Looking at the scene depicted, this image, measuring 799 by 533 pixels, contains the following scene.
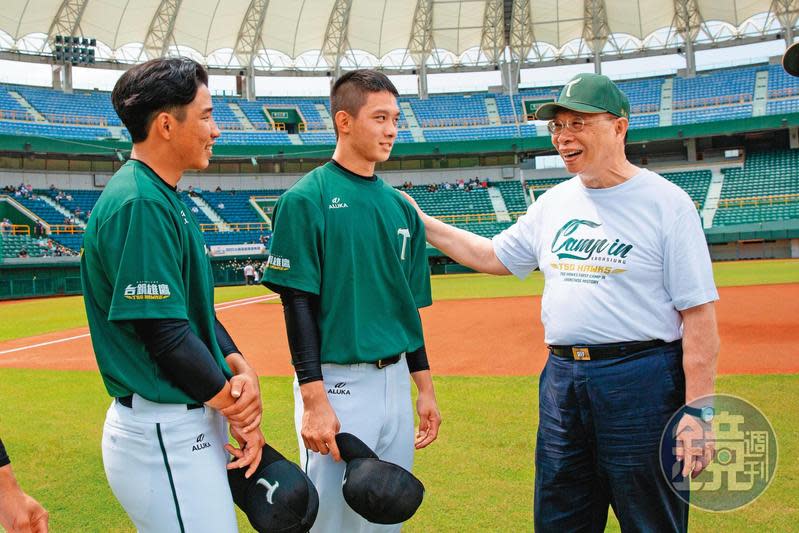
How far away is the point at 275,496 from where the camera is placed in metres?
2.38

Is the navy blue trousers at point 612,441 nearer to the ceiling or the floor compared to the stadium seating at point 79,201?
nearer to the floor

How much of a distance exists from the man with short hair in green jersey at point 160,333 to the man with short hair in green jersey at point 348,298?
0.52 m

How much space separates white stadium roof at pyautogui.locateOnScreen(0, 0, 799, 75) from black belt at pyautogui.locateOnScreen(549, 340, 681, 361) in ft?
149

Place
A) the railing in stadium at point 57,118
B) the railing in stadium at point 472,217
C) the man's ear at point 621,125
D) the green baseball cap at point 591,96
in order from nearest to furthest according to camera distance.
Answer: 1. the green baseball cap at point 591,96
2. the man's ear at point 621,125
3. the railing in stadium at point 57,118
4. the railing in stadium at point 472,217

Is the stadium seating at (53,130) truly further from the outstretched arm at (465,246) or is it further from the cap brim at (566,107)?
the cap brim at (566,107)

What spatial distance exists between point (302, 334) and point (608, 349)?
4.79 ft

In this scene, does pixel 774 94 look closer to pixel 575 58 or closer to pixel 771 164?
pixel 771 164

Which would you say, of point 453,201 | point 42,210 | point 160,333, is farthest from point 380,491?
point 453,201

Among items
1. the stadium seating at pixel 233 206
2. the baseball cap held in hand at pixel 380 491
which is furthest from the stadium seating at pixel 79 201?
the baseball cap held in hand at pixel 380 491

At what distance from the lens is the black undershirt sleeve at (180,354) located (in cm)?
222

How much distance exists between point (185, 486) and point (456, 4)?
49.7 metres

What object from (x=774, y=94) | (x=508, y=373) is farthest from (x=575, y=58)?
(x=508, y=373)

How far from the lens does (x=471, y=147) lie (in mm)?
52250

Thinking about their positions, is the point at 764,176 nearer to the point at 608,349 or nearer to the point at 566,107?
the point at 566,107
